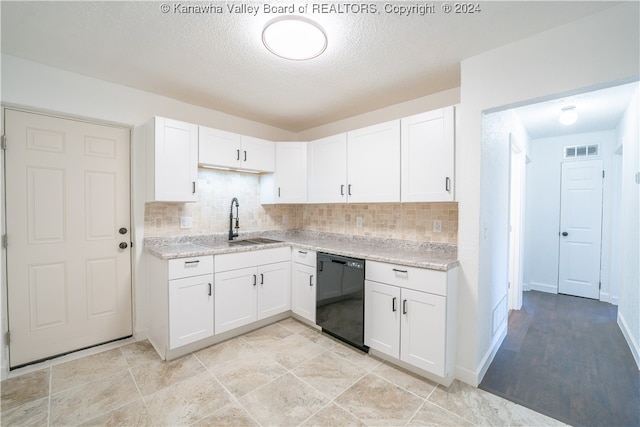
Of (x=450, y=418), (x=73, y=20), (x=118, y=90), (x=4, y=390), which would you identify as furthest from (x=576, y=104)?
(x=4, y=390)

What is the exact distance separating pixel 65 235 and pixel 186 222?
3.17 feet

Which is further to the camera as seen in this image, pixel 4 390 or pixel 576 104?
pixel 576 104

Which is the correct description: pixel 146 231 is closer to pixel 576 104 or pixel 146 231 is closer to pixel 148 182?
pixel 148 182

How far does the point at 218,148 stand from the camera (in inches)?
115

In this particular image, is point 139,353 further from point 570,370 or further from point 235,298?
point 570,370

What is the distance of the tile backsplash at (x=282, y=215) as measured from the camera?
8.99ft

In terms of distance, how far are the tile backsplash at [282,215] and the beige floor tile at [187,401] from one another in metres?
1.47

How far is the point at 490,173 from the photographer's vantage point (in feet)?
7.34

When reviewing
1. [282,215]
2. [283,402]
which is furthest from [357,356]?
[282,215]

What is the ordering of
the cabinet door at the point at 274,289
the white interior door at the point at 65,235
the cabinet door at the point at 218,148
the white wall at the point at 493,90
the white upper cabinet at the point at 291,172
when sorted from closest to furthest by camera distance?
the white wall at the point at 493,90 < the white interior door at the point at 65,235 < the cabinet door at the point at 218,148 < the cabinet door at the point at 274,289 < the white upper cabinet at the point at 291,172

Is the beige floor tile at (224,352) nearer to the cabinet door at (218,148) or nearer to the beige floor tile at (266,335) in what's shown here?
the beige floor tile at (266,335)

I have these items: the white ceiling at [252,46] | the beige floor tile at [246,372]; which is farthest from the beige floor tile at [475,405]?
the white ceiling at [252,46]

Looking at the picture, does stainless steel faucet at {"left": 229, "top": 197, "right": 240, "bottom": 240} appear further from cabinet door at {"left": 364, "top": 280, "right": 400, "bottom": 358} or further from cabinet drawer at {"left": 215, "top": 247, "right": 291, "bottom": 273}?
cabinet door at {"left": 364, "top": 280, "right": 400, "bottom": 358}

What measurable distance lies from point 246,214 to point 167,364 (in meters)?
1.79
